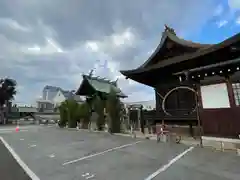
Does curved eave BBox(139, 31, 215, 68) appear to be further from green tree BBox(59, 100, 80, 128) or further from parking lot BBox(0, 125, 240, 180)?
green tree BBox(59, 100, 80, 128)

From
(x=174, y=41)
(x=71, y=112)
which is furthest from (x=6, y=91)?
(x=174, y=41)

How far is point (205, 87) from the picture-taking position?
9109 mm

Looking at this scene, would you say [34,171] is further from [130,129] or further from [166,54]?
[166,54]

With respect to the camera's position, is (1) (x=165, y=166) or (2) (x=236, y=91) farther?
(2) (x=236, y=91)

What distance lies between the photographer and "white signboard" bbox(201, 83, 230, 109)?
8448mm

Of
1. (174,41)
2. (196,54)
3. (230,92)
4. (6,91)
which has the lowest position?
(230,92)

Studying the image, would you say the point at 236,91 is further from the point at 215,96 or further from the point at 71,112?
the point at 71,112

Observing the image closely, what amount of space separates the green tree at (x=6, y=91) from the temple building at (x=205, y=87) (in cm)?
4335

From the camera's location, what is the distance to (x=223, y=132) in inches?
322

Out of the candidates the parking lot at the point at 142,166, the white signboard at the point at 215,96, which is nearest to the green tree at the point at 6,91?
the parking lot at the point at 142,166

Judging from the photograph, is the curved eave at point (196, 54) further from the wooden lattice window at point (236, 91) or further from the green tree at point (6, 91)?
the green tree at point (6, 91)

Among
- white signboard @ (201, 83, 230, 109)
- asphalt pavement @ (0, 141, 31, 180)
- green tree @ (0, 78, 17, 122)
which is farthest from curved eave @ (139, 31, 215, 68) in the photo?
green tree @ (0, 78, 17, 122)

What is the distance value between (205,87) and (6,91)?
49.4 meters

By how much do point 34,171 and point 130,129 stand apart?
1041cm
